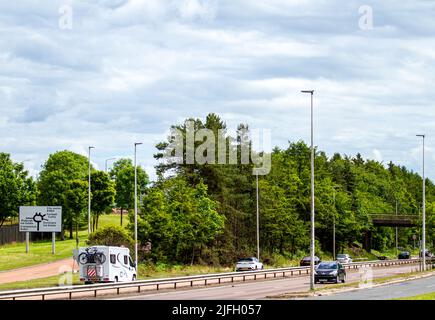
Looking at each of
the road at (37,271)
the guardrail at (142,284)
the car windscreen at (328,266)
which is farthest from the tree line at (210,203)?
the car windscreen at (328,266)

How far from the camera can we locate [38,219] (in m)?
77.4

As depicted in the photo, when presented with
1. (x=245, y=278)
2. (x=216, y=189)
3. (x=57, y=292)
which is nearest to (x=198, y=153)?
(x=216, y=189)

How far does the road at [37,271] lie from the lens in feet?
191

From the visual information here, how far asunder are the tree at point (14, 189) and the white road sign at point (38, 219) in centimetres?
1873

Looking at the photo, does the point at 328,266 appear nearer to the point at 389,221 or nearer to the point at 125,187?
the point at 125,187

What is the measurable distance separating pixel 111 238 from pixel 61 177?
5239 cm

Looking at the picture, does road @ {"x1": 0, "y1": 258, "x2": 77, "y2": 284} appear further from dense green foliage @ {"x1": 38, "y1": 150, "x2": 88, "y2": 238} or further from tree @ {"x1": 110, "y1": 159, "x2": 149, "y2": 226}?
tree @ {"x1": 110, "y1": 159, "x2": 149, "y2": 226}

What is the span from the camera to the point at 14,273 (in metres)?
63.1

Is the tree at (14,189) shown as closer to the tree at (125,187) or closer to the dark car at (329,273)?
the tree at (125,187)

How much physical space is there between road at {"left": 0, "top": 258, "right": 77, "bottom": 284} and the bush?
432 cm

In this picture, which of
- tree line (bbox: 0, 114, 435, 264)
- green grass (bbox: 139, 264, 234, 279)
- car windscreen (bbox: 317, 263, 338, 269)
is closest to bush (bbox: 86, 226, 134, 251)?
green grass (bbox: 139, 264, 234, 279)

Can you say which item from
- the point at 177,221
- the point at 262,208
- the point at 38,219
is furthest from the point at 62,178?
the point at 177,221

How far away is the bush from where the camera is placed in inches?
2399
